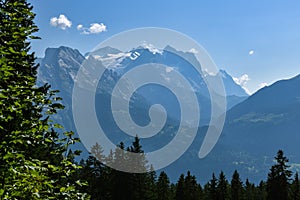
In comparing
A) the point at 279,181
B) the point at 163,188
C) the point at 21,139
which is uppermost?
the point at 163,188

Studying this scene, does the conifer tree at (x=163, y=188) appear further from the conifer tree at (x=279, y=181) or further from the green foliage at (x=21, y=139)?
the green foliage at (x=21, y=139)

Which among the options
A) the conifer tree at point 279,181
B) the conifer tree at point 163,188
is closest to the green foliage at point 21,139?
the conifer tree at point 279,181

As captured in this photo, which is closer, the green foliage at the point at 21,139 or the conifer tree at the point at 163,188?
the green foliage at the point at 21,139

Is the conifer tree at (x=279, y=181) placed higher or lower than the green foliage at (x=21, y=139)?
higher

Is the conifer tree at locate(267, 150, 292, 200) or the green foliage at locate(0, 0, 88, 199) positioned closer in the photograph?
the green foliage at locate(0, 0, 88, 199)

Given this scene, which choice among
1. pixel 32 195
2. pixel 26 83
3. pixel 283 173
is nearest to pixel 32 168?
pixel 32 195

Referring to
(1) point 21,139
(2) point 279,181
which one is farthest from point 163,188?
(1) point 21,139

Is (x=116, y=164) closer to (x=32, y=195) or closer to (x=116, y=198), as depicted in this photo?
(x=116, y=198)

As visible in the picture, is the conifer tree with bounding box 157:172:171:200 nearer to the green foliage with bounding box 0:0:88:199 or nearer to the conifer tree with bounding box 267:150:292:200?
the conifer tree with bounding box 267:150:292:200

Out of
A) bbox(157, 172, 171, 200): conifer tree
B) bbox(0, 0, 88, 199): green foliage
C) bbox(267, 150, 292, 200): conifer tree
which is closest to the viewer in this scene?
bbox(0, 0, 88, 199): green foliage

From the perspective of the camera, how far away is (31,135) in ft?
27.8

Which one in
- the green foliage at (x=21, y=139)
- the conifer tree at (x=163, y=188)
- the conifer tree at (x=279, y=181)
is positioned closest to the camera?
the green foliage at (x=21, y=139)

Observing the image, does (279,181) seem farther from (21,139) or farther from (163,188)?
(21,139)

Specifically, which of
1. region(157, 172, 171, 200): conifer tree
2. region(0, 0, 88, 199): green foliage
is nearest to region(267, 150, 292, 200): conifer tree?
region(157, 172, 171, 200): conifer tree
